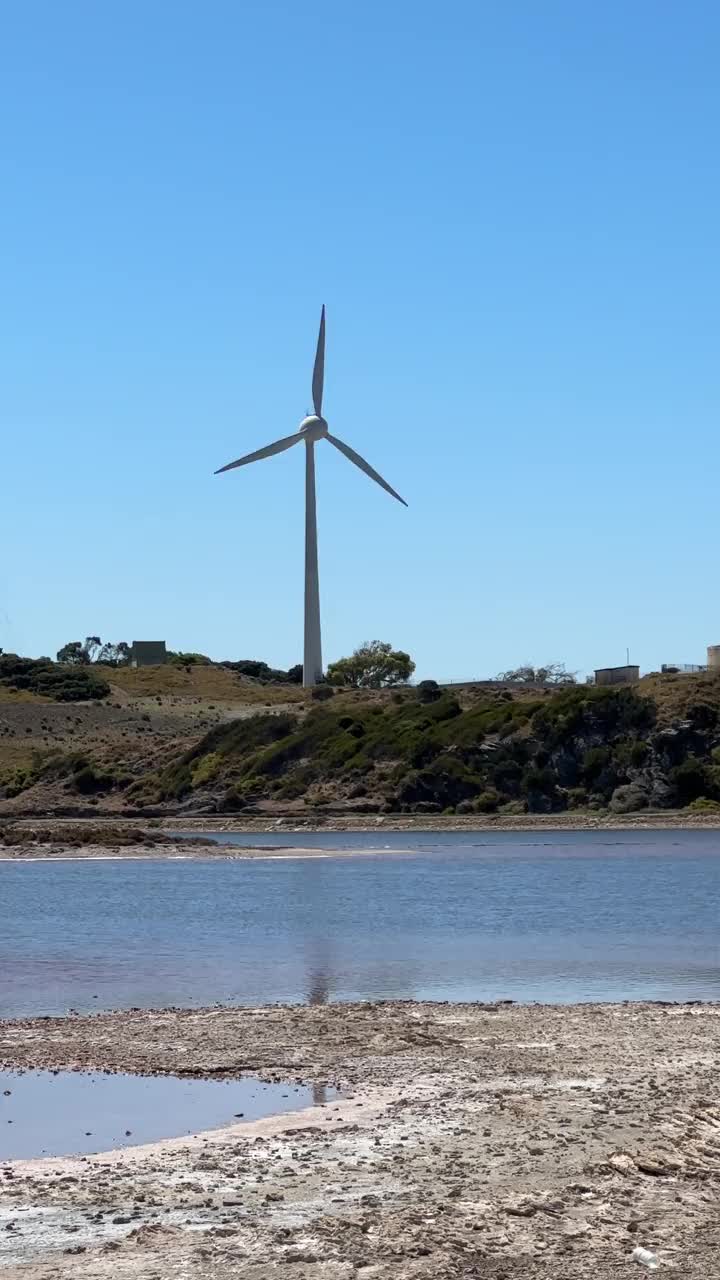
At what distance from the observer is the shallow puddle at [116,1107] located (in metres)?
15.3

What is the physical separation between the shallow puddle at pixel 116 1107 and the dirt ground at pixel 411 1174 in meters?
0.45

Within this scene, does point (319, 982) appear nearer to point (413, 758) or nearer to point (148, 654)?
point (413, 758)

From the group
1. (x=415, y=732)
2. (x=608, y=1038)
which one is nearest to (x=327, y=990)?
(x=608, y=1038)

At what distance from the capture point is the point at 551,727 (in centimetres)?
10075

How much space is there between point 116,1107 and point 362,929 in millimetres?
22429

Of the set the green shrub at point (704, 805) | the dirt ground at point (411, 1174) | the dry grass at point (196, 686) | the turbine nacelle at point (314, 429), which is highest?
the turbine nacelle at point (314, 429)

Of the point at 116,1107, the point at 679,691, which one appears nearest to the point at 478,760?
the point at 679,691

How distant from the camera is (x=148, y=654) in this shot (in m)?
186

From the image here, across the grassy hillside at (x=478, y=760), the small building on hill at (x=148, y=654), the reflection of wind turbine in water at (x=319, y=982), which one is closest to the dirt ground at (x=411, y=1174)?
the reflection of wind turbine in water at (x=319, y=982)

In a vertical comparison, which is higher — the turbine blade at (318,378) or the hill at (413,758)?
the turbine blade at (318,378)

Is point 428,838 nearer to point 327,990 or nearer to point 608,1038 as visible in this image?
point 327,990

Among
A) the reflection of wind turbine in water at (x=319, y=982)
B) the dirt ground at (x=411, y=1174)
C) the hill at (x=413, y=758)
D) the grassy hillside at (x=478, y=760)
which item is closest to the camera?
the dirt ground at (x=411, y=1174)

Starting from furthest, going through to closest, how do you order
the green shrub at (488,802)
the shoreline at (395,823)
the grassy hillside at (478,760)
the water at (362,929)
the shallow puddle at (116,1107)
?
the green shrub at (488,802) → the grassy hillside at (478,760) → the shoreline at (395,823) → the water at (362,929) → the shallow puddle at (116,1107)

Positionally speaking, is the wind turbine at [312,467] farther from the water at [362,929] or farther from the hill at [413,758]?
the water at [362,929]
